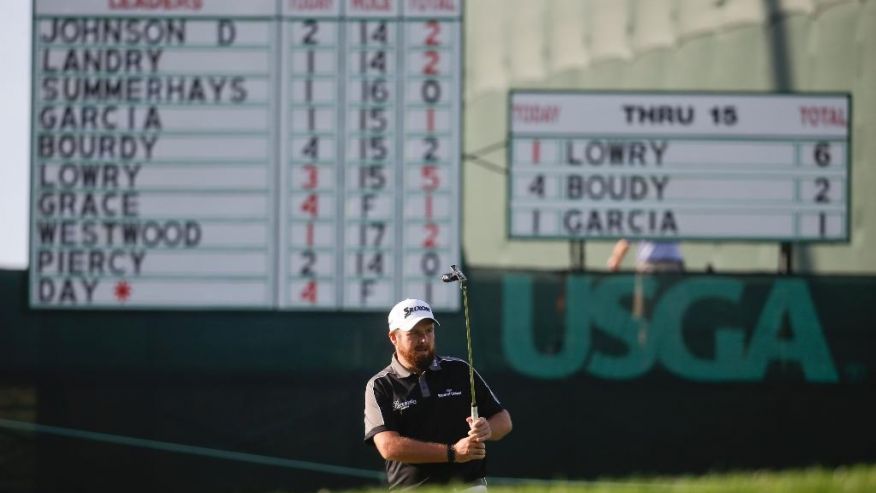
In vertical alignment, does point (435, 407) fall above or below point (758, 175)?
below

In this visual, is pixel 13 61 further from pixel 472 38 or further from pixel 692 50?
pixel 692 50

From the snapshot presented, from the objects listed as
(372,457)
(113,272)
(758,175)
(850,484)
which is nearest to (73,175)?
(113,272)

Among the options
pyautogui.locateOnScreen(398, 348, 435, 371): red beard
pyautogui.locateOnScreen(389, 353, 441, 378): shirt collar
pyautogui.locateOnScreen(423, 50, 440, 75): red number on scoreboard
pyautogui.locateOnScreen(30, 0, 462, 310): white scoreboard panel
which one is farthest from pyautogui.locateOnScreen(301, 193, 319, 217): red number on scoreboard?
pyautogui.locateOnScreen(398, 348, 435, 371): red beard

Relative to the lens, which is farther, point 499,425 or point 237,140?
point 237,140

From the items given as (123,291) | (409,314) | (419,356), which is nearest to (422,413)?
(419,356)

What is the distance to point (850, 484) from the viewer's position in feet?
21.4

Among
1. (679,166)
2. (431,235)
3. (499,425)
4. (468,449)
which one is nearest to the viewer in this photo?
(468,449)

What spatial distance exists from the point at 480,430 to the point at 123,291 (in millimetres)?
4900

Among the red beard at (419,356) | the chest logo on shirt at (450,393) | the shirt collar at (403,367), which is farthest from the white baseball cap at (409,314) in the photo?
the chest logo on shirt at (450,393)

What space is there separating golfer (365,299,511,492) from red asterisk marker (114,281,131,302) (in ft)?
14.1

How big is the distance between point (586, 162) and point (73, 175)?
3.64 meters

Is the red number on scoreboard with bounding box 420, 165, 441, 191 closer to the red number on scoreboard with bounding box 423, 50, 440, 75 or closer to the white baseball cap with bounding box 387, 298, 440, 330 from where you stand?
the red number on scoreboard with bounding box 423, 50, 440, 75

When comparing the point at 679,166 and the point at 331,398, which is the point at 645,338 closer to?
the point at 679,166

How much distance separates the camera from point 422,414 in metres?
8.69
